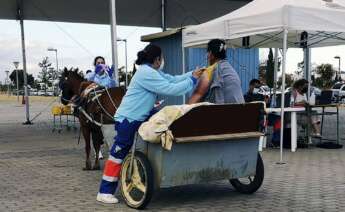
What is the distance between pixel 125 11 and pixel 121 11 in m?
0.18

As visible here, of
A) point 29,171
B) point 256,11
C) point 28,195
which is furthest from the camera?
point 256,11

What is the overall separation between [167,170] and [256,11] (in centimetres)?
554

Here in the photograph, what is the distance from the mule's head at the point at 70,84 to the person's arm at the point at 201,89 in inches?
165

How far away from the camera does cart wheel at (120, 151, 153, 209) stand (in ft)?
20.0

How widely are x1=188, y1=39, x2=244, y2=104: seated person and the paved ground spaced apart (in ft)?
4.32

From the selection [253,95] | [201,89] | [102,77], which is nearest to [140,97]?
[201,89]

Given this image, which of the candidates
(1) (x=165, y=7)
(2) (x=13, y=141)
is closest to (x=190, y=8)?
(1) (x=165, y=7)

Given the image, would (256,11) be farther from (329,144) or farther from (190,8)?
(190,8)

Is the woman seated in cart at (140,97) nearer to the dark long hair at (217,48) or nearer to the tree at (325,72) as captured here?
the dark long hair at (217,48)

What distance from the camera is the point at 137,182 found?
639 centimetres

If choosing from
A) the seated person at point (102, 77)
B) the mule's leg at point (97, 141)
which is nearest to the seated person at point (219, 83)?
the mule's leg at point (97, 141)

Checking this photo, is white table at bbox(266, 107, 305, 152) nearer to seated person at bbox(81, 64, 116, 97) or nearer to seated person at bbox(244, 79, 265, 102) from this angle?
seated person at bbox(244, 79, 265, 102)

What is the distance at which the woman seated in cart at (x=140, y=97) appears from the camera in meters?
6.25

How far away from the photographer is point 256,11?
34.8ft
